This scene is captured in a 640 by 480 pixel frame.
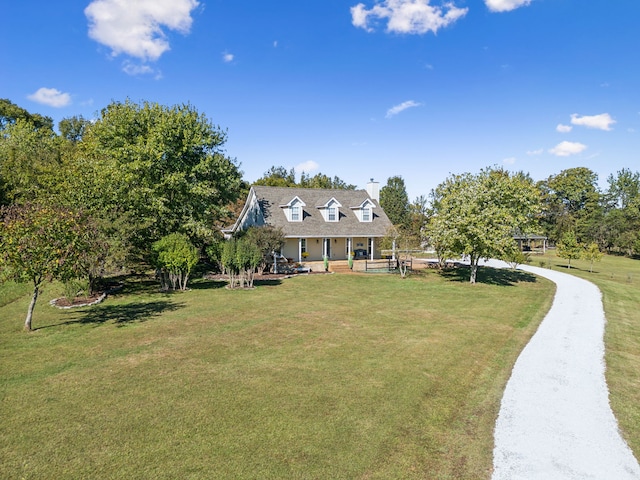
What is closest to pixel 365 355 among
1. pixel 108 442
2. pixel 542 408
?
pixel 542 408

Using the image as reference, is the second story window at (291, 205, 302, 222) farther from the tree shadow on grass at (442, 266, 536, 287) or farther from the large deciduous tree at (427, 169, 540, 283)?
the tree shadow on grass at (442, 266, 536, 287)

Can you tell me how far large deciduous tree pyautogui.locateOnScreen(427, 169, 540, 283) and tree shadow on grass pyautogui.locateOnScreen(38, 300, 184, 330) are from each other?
17.7 meters

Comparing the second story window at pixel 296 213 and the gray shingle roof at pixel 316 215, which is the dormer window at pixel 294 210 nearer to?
the second story window at pixel 296 213

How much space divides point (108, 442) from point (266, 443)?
2.70m

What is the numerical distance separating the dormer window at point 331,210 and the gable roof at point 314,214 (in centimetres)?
32

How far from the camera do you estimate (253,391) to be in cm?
812

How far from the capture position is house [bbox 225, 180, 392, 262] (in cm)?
3447

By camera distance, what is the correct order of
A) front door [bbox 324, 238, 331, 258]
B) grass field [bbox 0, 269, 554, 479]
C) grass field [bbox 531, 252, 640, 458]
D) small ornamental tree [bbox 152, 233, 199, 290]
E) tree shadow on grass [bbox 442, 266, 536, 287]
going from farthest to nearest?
front door [bbox 324, 238, 331, 258], tree shadow on grass [bbox 442, 266, 536, 287], small ornamental tree [bbox 152, 233, 199, 290], grass field [bbox 531, 252, 640, 458], grass field [bbox 0, 269, 554, 479]

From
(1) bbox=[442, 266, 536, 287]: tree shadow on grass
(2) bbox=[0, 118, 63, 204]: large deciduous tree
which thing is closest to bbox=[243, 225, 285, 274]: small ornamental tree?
(2) bbox=[0, 118, 63, 204]: large deciduous tree

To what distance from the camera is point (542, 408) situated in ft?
25.5

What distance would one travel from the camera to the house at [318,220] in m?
34.5

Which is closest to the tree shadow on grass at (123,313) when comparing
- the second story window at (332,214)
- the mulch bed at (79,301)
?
the mulch bed at (79,301)

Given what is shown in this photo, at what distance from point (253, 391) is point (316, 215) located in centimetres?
2913

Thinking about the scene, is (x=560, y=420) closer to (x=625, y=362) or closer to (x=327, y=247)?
(x=625, y=362)
